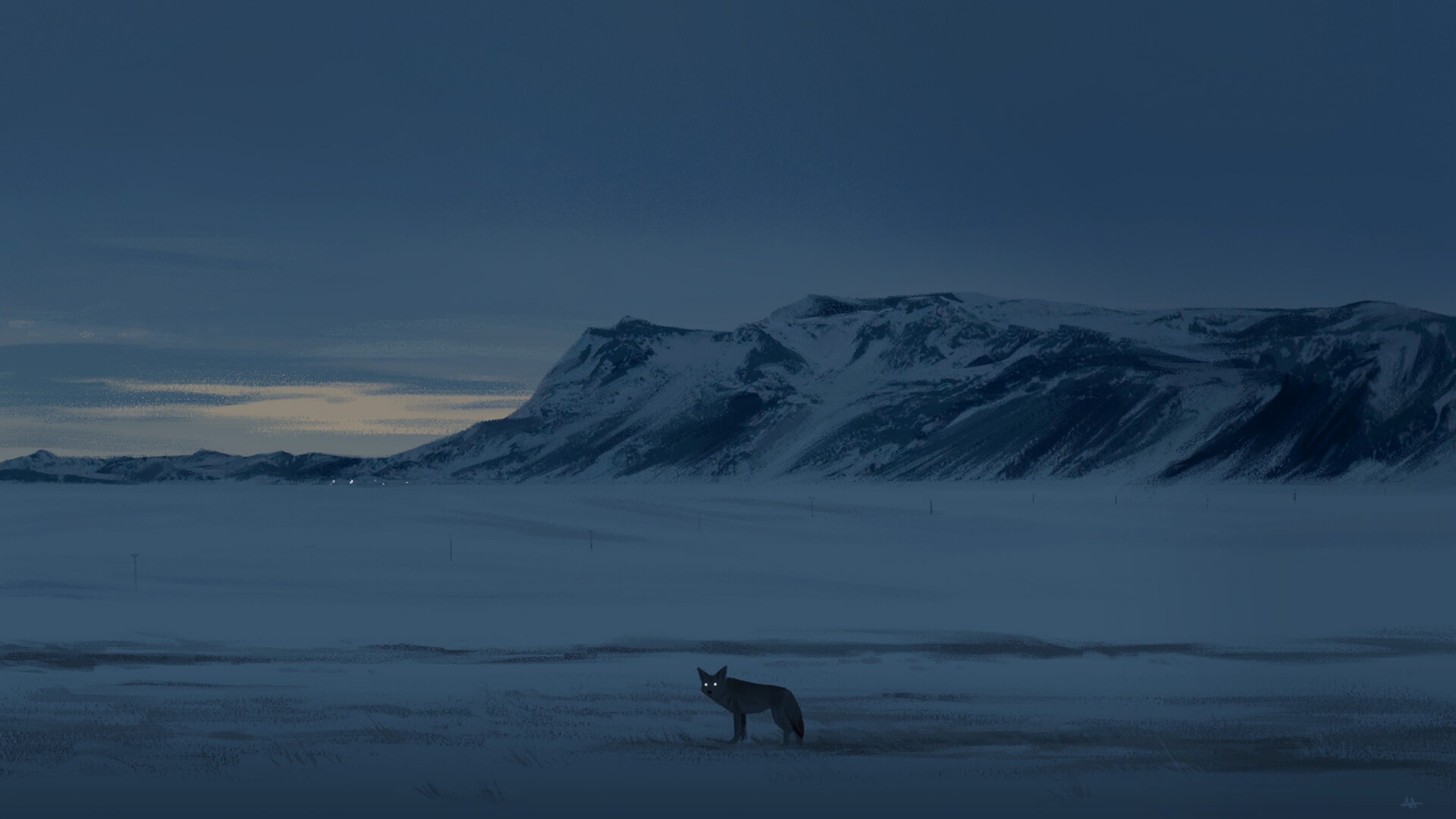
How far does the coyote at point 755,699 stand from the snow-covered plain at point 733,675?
0.40 meters

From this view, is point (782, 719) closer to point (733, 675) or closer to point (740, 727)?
point (740, 727)

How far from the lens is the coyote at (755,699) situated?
493 inches

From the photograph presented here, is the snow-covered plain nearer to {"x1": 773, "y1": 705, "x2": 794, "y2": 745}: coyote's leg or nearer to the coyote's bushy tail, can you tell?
{"x1": 773, "y1": 705, "x2": 794, "y2": 745}: coyote's leg

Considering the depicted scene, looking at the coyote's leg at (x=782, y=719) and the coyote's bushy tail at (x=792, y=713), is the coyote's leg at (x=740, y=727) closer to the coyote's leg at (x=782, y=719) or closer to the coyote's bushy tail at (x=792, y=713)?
the coyote's leg at (x=782, y=719)

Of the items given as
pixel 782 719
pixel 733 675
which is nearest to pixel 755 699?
pixel 782 719

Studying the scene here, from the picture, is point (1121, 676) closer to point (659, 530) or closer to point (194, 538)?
point (659, 530)

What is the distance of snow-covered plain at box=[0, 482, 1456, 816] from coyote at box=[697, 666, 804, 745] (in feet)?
1.32

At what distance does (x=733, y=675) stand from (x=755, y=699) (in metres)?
6.56

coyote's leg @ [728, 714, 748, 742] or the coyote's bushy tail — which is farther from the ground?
the coyote's bushy tail

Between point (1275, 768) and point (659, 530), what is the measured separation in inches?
2401

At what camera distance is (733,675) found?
1909 cm

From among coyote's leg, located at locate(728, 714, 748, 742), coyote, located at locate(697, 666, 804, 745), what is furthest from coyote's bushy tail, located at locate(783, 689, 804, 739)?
coyote's leg, located at locate(728, 714, 748, 742)

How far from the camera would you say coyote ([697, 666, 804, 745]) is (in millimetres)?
12531

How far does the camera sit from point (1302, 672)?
62.3 feet
